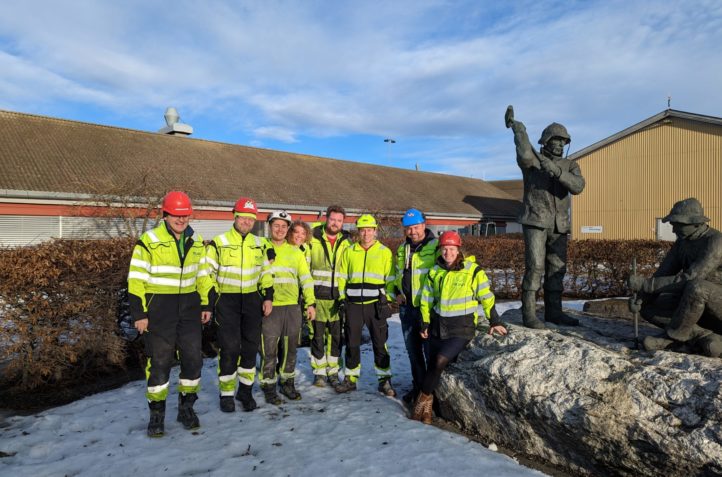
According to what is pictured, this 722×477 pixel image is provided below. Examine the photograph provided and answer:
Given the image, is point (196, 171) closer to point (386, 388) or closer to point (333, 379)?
point (333, 379)

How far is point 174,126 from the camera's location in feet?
73.9

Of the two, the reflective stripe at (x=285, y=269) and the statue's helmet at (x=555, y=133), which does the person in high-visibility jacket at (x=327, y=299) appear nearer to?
the reflective stripe at (x=285, y=269)

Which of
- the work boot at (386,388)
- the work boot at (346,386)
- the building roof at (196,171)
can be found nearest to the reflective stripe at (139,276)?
the work boot at (346,386)

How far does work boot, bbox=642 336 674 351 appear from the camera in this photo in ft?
12.4

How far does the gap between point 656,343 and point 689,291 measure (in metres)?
0.48

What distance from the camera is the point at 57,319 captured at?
4.88m

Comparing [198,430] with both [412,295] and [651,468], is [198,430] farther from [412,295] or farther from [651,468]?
[651,468]

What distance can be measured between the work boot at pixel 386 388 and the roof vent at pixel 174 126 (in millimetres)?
20568

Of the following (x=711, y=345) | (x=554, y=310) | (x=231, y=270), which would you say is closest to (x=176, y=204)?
(x=231, y=270)

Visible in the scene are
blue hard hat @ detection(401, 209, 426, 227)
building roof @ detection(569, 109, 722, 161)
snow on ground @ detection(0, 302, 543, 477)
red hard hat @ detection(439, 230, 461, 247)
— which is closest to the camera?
snow on ground @ detection(0, 302, 543, 477)

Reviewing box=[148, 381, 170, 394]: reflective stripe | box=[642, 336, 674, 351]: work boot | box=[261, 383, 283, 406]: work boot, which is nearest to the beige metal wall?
box=[642, 336, 674, 351]: work boot

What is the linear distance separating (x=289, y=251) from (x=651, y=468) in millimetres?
3483

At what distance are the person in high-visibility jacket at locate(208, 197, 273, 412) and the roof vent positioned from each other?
20.0 meters

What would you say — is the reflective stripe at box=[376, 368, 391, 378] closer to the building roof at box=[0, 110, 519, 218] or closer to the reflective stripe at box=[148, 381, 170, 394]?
the reflective stripe at box=[148, 381, 170, 394]
